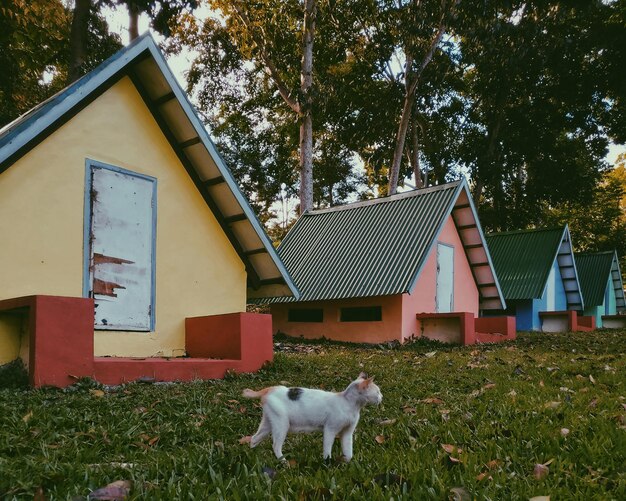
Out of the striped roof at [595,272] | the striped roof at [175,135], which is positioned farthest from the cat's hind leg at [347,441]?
the striped roof at [595,272]

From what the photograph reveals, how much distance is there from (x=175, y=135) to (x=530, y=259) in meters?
21.4

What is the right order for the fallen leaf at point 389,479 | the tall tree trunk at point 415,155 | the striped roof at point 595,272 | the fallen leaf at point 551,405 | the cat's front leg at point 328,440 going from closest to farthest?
the fallen leaf at point 389,479 < the cat's front leg at point 328,440 < the fallen leaf at point 551,405 < the tall tree trunk at point 415,155 < the striped roof at point 595,272

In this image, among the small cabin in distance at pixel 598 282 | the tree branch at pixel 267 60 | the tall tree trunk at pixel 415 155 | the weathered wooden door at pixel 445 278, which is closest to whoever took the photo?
the weathered wooden door at pixel 445 278

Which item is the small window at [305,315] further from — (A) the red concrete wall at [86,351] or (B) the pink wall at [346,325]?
(A) the red concrete wall at [86,351]

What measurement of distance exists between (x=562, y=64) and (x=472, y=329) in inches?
721

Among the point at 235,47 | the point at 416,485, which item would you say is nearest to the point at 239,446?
the point at 416,485

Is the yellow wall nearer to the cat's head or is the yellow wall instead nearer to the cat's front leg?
the cat's front leg

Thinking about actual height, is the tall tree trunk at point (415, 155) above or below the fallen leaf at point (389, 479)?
above

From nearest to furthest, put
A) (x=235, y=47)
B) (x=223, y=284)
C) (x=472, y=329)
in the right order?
(x=223, y=284) < (x=472, y=329) < (x=235, y=47)

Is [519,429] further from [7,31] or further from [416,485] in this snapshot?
[7,31]

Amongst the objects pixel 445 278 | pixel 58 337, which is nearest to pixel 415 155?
pixel 445 278

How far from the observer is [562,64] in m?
28.6

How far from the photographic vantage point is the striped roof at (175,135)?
7731 mm

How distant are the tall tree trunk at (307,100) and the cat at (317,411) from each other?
805 inches
